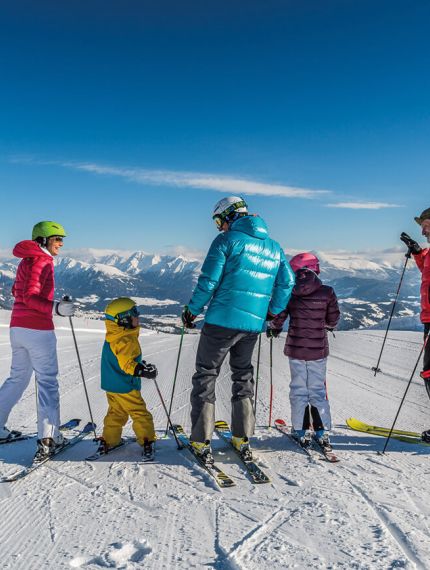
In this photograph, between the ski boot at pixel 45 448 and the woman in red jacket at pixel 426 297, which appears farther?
the woman in red jacket at pixel 426 297

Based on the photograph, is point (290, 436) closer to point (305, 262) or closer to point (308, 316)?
point (308, 316)

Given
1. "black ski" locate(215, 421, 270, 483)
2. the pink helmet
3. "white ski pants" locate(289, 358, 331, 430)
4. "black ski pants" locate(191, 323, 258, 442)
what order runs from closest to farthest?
"black ski" locate(215, 421, 270, 483), "black ski pants" locate(191, 323, 258, 442), "white ski pants" locate(289, 358, 331, 430), the pink helmet

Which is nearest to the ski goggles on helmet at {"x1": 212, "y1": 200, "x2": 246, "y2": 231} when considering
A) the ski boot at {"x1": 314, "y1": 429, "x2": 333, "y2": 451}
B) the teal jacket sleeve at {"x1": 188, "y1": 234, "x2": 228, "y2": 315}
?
the teal jacket sleeve at {"x1": 188, "y1": 234, "x2": 228, "y2": 315}

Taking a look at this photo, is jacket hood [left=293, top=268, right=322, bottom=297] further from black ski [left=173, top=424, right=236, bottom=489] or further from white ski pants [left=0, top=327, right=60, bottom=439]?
white ski pants [left=0, top=327, right=60, bottom=439]

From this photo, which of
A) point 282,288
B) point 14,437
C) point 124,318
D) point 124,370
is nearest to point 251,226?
point 282,288

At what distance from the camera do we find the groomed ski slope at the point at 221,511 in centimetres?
240

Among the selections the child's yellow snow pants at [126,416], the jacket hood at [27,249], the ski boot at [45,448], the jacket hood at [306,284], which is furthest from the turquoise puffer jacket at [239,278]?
the ski boot at [45,448]

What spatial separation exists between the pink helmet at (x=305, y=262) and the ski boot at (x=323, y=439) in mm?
1778

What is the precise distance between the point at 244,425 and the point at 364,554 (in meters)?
1.84

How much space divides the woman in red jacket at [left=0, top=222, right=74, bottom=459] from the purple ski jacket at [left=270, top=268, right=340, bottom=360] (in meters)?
2.39

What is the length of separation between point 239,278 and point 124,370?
1410 mm

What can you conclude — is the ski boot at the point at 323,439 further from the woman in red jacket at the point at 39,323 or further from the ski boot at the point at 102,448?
the woman in red jacket at the point at 39,323

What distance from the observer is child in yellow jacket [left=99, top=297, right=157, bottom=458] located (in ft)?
13.4

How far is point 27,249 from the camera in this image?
4.09 m
